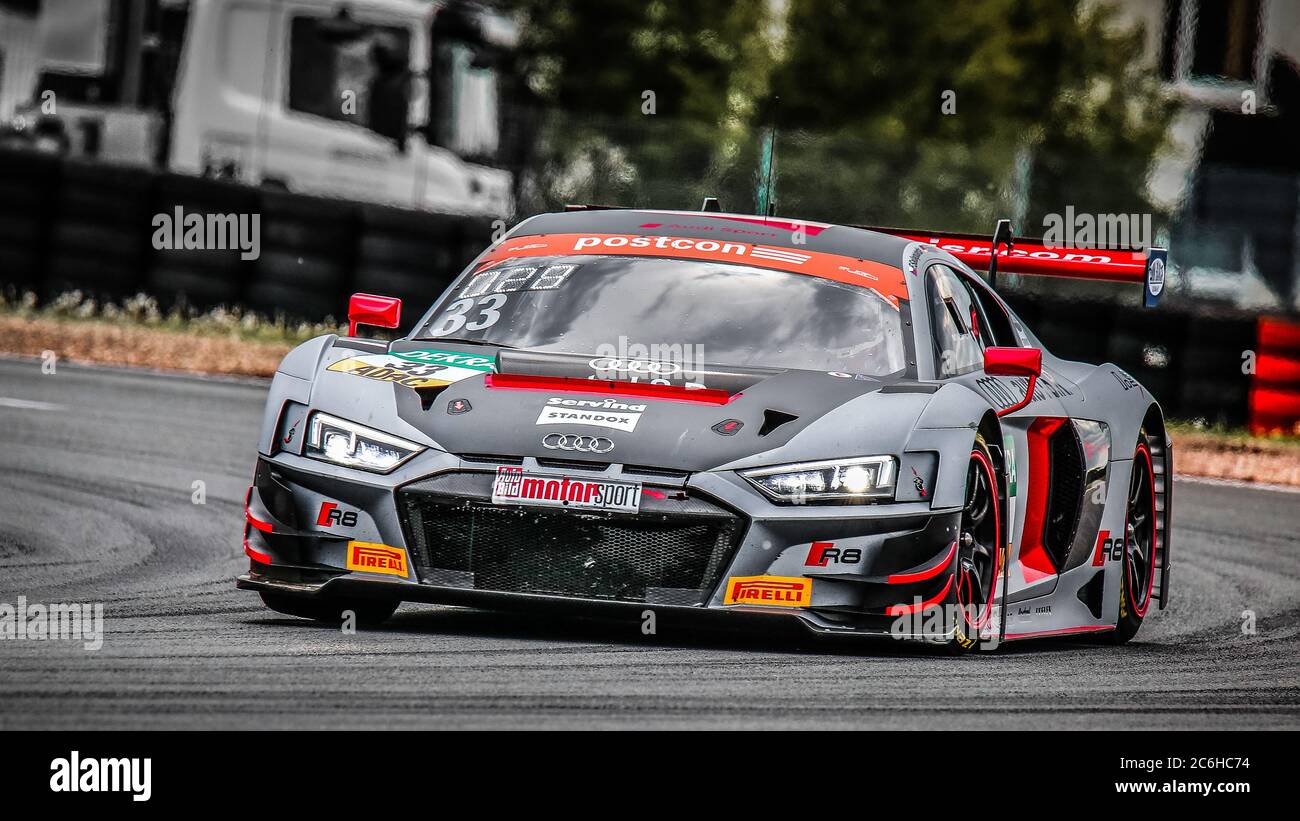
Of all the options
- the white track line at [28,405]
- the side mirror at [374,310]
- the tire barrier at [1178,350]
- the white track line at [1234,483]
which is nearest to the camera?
the side mirror at [374,310]

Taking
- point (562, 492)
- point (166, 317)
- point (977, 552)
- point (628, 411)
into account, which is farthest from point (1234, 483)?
point (562, 492)

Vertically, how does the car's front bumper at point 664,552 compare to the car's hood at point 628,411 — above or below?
below

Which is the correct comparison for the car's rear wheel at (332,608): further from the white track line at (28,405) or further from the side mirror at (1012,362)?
the white track line at (28,405)

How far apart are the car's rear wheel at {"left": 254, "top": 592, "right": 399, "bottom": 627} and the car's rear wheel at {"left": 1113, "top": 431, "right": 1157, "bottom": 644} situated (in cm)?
272

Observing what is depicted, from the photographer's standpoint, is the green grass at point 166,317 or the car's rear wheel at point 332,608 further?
the green grass at point 166,317

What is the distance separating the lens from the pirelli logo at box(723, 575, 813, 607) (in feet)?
20.4

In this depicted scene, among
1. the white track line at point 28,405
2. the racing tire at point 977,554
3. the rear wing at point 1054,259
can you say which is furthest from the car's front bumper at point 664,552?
the white track line at point 28,405

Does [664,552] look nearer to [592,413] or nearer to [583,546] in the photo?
[583,546]

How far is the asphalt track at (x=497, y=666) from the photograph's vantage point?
510 centimetres

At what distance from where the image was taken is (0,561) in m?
8.07

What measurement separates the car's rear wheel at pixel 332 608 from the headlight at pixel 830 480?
4.20 ft

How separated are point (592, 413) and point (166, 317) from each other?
12.2 meters

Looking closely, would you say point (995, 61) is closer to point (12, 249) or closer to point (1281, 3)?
point (1281, 3)

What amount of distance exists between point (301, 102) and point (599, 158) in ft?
12.1
